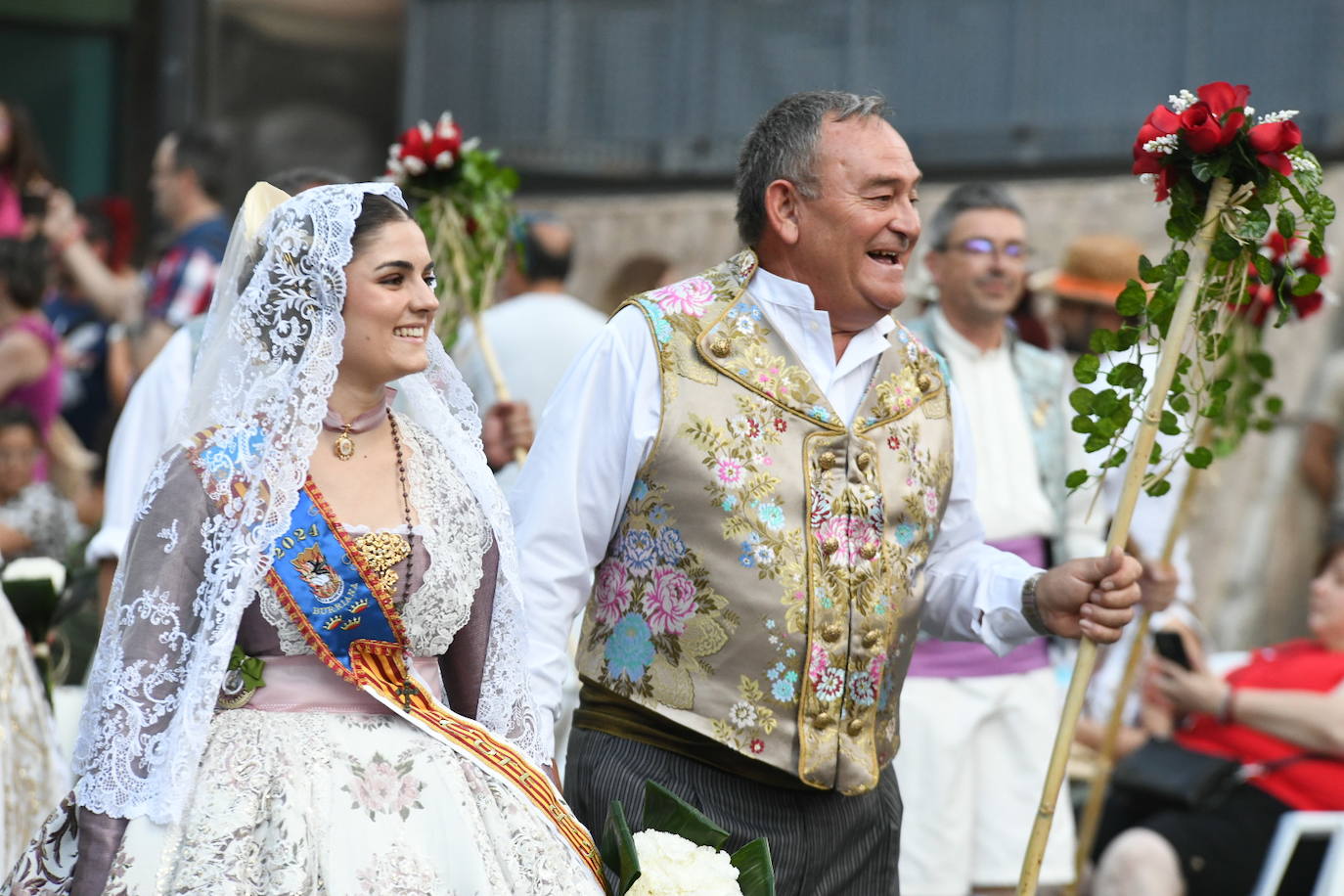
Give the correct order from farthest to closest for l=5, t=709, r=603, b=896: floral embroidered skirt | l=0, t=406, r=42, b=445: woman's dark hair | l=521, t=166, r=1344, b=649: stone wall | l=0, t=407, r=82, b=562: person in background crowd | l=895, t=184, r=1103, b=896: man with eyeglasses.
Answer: l=521, t=166, r=1344, b=649: stone wall
l=0, t=406, r=42, b=445: woman's dark hair
l=0, t=407, r=82, b=562: person in background crowd
l=895, t=184, r=1103, b=896: man with eyeglasses
l=5, t=709, r=603, b=896: floral embroidered skirt

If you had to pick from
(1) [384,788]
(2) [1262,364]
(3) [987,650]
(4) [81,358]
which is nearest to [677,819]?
(1) [384,788]

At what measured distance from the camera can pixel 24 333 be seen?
7.46 m

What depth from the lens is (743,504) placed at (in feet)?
11.6

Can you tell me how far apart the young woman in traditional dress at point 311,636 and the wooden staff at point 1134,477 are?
0.86m

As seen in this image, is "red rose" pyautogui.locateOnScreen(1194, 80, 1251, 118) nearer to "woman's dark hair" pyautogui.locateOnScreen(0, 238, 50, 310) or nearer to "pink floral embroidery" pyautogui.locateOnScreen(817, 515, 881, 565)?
"pink floral embroidery" pyautogui.locateOnScreen(817, 515, 881, 565)

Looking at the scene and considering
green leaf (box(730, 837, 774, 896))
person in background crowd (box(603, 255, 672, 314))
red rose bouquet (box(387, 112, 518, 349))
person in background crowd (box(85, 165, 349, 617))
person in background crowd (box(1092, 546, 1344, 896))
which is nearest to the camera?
green leaf (box(730, 837, 774, 896))

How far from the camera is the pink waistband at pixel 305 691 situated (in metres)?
3.12

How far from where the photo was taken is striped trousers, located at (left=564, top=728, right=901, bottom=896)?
11.7 feet

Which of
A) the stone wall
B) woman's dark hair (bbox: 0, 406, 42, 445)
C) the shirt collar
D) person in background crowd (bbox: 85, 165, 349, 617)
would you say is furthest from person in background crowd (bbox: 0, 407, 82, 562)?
the shirt collar

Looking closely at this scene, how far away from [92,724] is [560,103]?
7800 mm

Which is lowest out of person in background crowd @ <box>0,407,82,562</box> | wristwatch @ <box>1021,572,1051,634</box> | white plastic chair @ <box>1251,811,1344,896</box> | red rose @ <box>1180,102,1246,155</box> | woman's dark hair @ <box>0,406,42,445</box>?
white plastic chair @ <box>1251,811,1344,896</box>

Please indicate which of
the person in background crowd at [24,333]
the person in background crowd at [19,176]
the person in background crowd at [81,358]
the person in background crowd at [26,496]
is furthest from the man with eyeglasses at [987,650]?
the person in background crowd at [19,176]

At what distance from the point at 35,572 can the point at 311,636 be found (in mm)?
2077

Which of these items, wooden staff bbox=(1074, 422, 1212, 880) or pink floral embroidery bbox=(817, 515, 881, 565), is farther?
wooden staff bbox=(1074, 422, 1212, 880)
